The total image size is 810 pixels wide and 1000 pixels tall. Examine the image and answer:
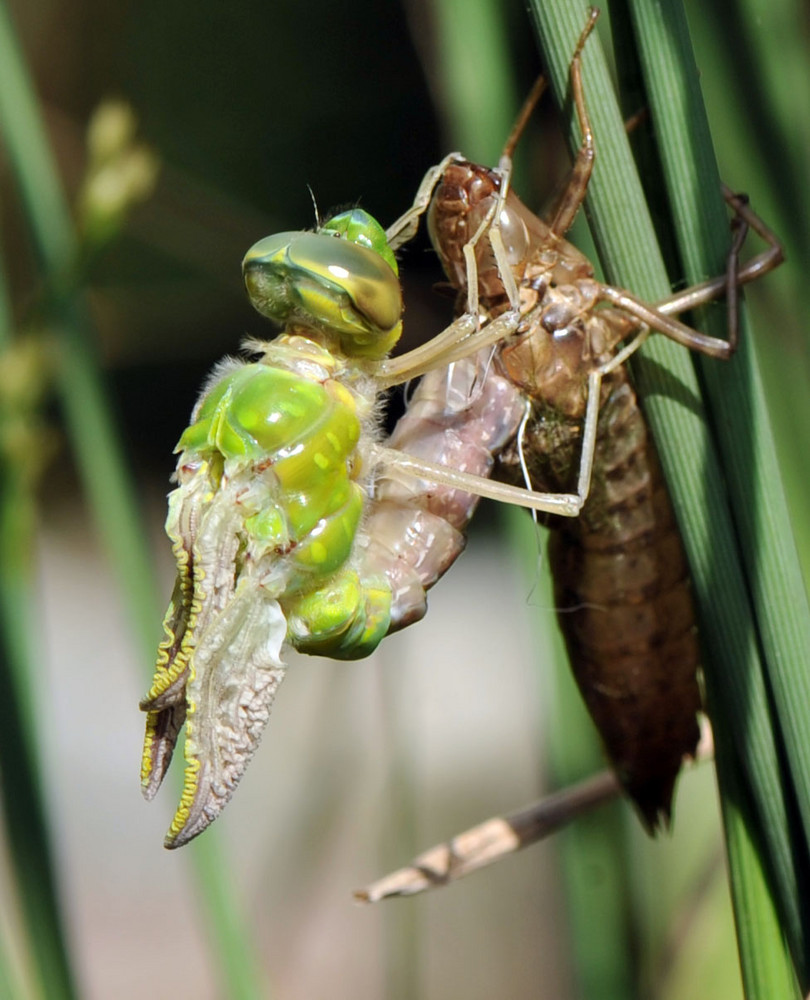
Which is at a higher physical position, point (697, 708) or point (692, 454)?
point (692, 454)

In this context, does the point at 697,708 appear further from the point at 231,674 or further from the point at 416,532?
the point at 231,674

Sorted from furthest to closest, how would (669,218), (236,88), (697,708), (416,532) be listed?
1. (236,88)
2. (697,708)
3. (416,532)
4. (669,218)

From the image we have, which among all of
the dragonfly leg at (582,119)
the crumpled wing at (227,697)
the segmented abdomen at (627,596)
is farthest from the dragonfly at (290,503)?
the dragonfly leg at (582,119)

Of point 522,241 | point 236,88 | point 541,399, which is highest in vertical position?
point 236,88

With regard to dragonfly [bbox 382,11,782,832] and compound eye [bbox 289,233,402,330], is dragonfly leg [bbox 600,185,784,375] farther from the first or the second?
compound eye [bbox 289,233,402,330]

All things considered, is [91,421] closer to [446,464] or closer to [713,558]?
[446,464]

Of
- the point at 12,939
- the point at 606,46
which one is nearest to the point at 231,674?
the point at 606,46

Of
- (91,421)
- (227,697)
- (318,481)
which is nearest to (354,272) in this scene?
(318,481)

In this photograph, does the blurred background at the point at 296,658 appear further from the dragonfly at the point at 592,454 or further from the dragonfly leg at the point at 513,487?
the dragonfly leg at the point at 513,487
